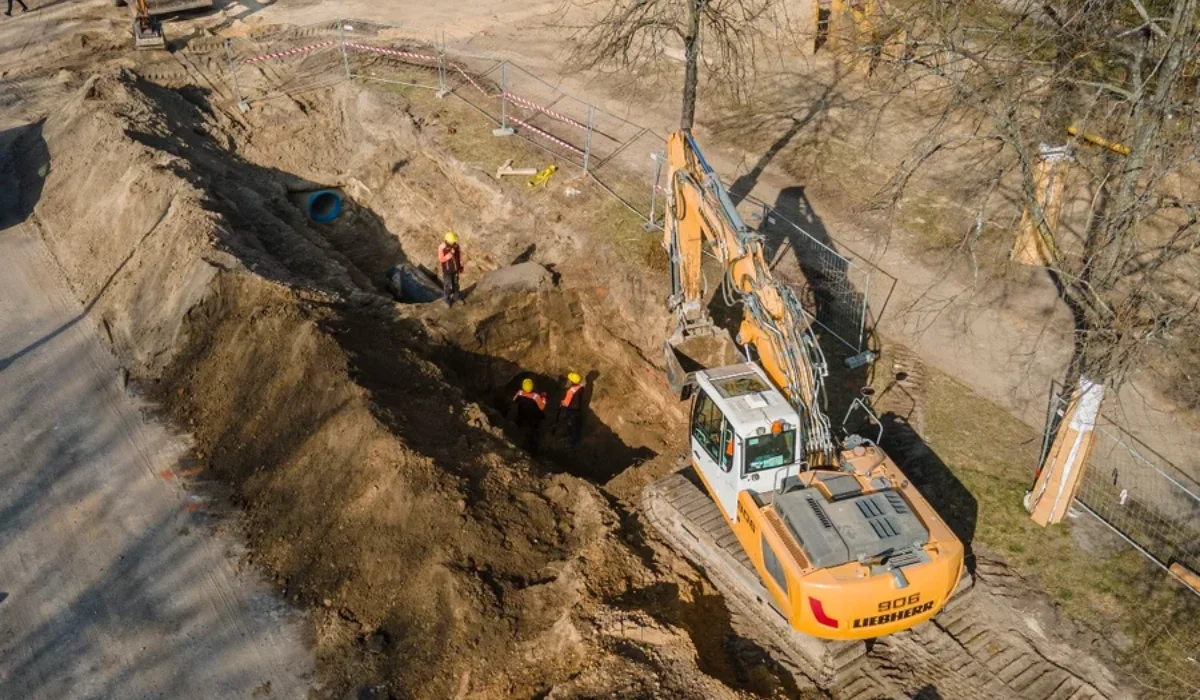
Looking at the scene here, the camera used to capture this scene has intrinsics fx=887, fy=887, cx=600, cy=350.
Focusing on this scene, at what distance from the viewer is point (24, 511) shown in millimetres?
12594

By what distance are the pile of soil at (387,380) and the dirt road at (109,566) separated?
556 millimetres

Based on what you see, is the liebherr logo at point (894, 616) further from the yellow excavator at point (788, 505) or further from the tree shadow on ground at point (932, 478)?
the tree shadow on ground at point (932, 478)

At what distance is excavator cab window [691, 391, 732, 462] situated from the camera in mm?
10817

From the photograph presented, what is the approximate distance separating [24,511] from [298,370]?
418 centimetres

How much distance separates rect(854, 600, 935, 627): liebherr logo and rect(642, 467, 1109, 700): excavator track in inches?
31.3

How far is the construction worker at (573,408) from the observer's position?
49.0ft

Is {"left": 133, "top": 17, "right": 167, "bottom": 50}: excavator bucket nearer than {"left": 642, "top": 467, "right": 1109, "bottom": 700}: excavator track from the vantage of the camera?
No

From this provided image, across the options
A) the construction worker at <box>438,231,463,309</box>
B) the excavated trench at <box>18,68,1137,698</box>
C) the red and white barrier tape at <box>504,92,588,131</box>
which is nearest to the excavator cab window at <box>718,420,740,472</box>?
the excavated trench at <box>18,68,1137,698</box>

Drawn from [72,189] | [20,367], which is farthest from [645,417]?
[72,189]

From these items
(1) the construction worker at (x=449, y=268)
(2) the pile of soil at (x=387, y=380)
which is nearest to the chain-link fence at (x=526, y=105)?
(2) the pile of soil at (x=387, y=380)

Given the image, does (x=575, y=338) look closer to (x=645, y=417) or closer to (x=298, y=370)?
(x=645, y=417)

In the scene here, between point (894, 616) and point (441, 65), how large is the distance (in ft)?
60.7

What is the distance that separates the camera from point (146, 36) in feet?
82.5

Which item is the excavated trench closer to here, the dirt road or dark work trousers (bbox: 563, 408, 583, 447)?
dark work trousers (bbox: 563, 408, 583, 447)
